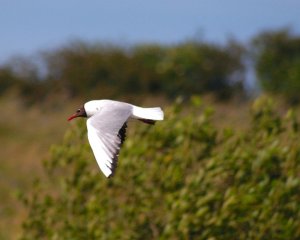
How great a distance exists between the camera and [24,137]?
22172mm

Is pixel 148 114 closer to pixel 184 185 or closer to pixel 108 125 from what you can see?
pixel 108 125

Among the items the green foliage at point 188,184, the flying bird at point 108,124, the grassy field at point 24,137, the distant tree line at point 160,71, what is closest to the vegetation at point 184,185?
the green foliage at point 188,184

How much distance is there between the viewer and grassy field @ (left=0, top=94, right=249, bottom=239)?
14.1 metres

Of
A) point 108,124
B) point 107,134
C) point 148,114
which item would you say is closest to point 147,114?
point 148,114

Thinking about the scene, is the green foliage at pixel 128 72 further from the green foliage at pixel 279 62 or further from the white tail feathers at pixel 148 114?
the white tail feathers at pixel 148 114

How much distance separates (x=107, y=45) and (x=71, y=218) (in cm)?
2649

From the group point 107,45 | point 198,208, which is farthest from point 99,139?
point 107,45

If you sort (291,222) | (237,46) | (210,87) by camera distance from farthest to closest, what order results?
(237,46) → (210,87) → (291,222)

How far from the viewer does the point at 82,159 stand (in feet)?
26.0

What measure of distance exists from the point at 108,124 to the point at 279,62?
88.1 ft

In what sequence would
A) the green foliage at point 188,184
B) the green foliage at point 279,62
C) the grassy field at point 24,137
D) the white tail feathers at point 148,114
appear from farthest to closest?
the green foliage at point 279,62, the grassy field at point 24,137, the green foliage at point 188,184, the white tail feathers at point 148,114

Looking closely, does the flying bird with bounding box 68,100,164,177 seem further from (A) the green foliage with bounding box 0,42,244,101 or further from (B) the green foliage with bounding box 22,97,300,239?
(A) the green foliage with bounding box 0,42,244,101

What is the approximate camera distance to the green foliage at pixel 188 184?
7484mm

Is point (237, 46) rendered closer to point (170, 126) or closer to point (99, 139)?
point (170, 126)
